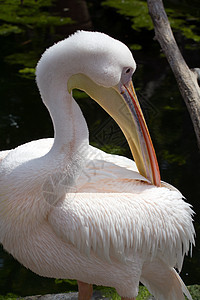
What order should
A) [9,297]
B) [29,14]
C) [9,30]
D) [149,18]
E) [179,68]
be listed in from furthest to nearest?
[29,14], [149,18], [9,30], [9,297], [179,68]

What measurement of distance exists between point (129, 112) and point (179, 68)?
2.38 feet

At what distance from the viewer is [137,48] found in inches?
255

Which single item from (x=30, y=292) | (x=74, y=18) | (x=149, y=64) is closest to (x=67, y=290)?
(x=30, y=292)

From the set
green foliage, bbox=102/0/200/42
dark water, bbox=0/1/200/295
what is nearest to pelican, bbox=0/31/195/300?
dark water, bbox=0/1/200/295

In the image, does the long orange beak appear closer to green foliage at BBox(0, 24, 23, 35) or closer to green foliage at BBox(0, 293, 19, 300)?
green foliage at BBox(0, 293, 19, 300)

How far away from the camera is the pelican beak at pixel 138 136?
243cm

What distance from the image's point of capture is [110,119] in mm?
4934

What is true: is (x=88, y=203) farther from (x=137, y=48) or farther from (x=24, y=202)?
(x=137, y=48)

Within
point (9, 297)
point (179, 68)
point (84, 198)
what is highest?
point (179, 68)

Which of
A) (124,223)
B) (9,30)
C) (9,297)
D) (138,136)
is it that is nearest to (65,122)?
(138,136)

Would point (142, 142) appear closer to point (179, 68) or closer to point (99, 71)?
point (99, 71)

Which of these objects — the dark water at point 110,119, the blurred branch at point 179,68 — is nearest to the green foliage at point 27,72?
the dark water at point 110,119

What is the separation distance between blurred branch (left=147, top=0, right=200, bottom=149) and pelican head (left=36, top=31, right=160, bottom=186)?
57 cm

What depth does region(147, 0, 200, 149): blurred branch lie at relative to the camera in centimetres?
294
